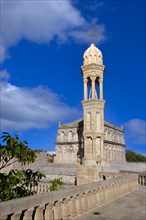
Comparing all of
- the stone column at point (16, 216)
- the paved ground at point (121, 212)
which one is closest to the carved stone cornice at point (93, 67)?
the paved ground at point (121, 212)

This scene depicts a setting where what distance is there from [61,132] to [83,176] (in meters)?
37.2

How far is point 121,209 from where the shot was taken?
6.93 metres

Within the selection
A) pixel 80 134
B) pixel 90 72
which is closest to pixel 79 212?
pixel 90 72

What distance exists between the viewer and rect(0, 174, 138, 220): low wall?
3725mm

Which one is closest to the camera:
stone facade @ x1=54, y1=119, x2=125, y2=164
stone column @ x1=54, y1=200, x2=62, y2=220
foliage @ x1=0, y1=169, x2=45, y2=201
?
stone column @ x1=54, y1=200, x2=62, y2=220

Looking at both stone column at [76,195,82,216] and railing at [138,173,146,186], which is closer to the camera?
stone column at [76,195,82,216]

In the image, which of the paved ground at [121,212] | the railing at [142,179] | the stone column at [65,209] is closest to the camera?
the stone column at [65,209]

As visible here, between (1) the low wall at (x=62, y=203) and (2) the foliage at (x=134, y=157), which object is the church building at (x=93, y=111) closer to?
(1) the low wall at (x=62, y=203)

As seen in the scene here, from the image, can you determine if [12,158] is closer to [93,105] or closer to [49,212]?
[49,212]

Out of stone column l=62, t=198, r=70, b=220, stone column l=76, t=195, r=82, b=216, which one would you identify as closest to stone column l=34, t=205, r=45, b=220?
stone column l=62, t=198, r=70, b=220

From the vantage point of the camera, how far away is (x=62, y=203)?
16.8ft

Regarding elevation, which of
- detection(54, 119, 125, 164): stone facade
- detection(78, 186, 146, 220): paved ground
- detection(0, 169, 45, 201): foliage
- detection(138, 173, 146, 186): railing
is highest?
detection(54, 119, 125, 164): stone facade

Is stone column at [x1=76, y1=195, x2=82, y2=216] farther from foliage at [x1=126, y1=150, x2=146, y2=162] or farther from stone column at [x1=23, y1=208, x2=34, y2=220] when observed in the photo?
foliage at [x1=126, y1=150, x2=146, y2=162]

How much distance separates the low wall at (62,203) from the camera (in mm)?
3725
